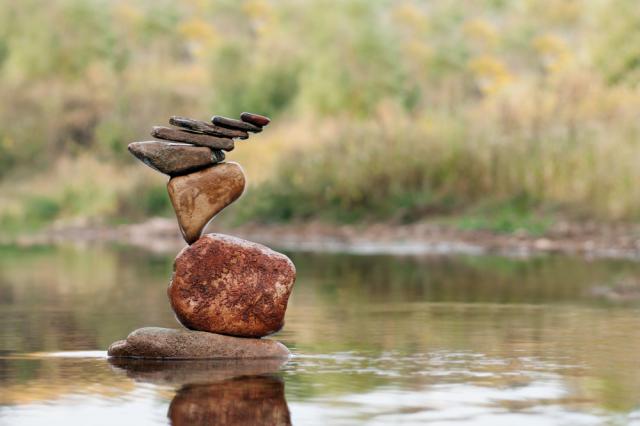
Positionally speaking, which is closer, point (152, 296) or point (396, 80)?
point (152, 296)

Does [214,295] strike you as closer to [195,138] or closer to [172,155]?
[172,155]

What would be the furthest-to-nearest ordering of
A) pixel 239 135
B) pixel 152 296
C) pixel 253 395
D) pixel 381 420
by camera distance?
pixel 152 296
pixel 239 135
pixel 253 395
pixel 381 420

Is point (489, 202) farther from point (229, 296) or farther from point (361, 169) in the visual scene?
point (229, 296)

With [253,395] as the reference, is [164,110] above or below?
above

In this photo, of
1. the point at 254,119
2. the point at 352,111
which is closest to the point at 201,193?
the point at 254,119

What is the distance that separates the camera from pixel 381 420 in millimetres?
10938

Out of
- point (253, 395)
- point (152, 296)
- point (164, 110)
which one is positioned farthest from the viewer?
point (164, 110)

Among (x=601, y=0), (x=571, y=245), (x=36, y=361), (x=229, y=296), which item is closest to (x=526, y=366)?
(x=229, y=296)

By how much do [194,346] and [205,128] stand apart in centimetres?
225

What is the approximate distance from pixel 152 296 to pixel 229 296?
8.69 m

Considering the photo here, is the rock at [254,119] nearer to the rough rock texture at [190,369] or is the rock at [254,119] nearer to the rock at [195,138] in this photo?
the rock at [195,138]

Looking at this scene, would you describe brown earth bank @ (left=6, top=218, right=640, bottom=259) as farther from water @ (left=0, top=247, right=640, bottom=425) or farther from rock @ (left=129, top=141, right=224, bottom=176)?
rock @ (left=129, top=141, right=224, bottom=176)

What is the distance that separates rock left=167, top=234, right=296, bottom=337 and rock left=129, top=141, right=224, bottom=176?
847 mm

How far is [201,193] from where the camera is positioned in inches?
612
